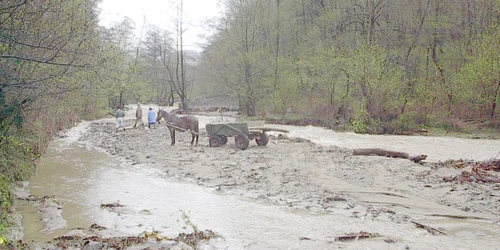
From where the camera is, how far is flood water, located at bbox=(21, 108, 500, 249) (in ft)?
24.0

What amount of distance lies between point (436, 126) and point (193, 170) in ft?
64.4

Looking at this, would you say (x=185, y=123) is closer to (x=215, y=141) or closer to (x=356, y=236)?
(x=215, y=141)

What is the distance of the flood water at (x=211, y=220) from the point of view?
7.30 meters

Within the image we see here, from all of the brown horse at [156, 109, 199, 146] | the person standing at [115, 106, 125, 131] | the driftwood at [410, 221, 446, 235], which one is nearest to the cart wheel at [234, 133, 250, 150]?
the brown horse at [156, 109, 199, 146]

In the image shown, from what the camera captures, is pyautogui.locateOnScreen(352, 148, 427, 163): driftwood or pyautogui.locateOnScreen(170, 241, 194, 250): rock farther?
pyautogui.locateOnScreen(352, 148, 427, 163): driftwood

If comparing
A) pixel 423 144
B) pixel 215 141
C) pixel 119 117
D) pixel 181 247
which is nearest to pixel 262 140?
pixel 215 141

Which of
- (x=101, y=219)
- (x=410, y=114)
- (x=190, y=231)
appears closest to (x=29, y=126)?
(x=101, y=219)

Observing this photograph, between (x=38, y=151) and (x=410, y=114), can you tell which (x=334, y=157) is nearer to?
(x=38, y=151)

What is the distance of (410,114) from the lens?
27.9 metres

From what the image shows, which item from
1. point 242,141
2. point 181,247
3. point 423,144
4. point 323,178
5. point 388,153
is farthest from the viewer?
point 423,144

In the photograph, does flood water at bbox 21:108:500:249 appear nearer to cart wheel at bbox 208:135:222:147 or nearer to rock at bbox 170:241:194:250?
rock at bbox 170:241:194:250

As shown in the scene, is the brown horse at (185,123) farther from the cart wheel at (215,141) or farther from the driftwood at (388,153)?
the driftwood at (388,153)

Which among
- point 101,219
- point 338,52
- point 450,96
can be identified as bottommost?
point 101,219

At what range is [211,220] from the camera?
8719 mm
